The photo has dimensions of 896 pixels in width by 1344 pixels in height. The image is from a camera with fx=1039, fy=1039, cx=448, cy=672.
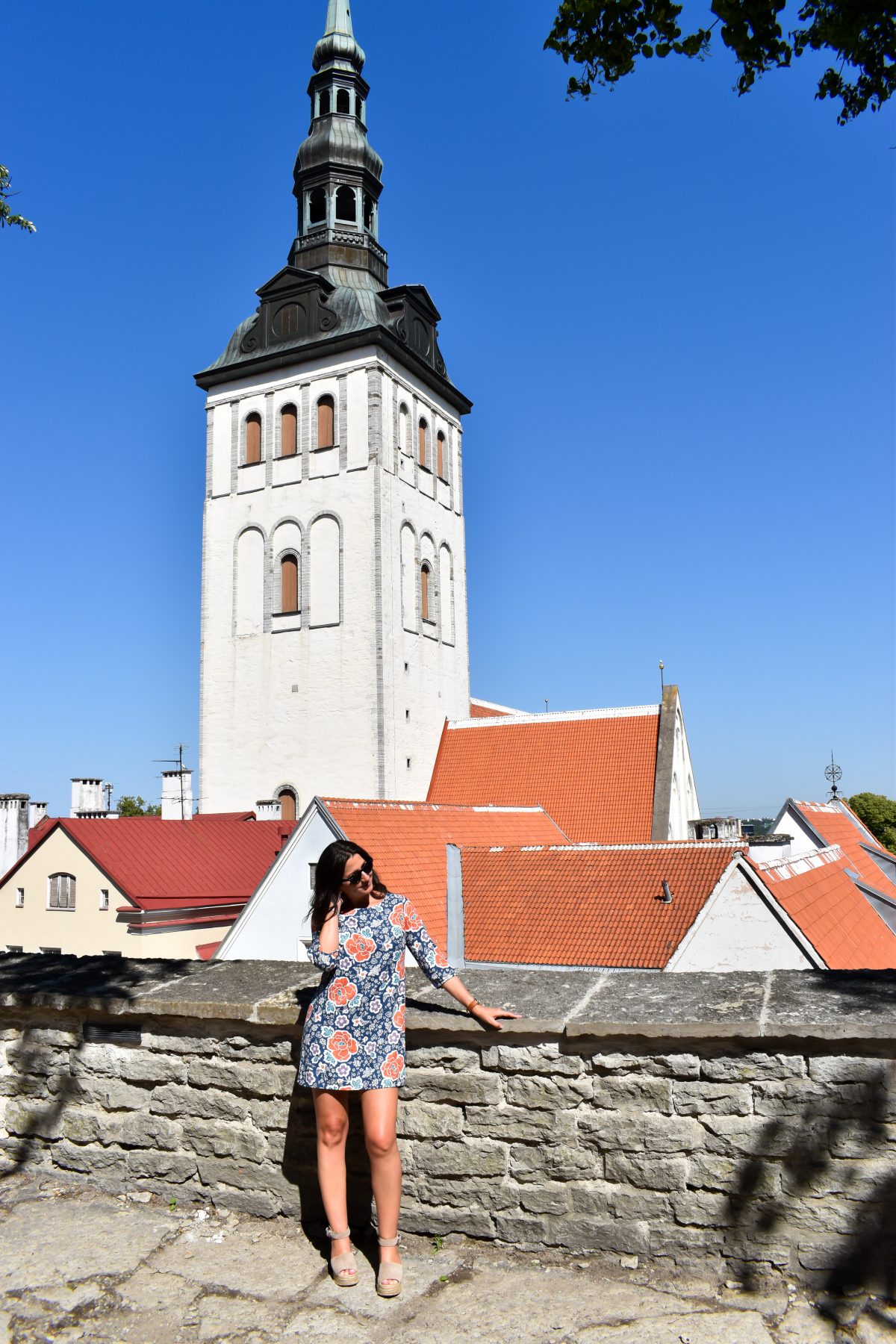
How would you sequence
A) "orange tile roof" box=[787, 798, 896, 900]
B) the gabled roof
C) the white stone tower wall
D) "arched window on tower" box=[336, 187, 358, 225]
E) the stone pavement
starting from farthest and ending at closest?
1. "arched window on tower" box=[336, 187, 358, 225]
2. the white stone tower wall
3. "orange tile roof" box=[787, 798, 896, 900]
4. the gabled roof
5. the stone pavement

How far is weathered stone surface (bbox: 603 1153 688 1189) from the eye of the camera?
10.9 feet

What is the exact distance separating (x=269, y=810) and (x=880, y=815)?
1477 inches

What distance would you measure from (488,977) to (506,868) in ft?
47.5

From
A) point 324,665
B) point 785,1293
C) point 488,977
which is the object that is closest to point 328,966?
point 488,977

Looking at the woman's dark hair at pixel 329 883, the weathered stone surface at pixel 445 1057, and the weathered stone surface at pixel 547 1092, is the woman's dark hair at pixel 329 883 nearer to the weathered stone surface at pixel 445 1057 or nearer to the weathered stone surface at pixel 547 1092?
the weathered stone surface at pixel 445 1057

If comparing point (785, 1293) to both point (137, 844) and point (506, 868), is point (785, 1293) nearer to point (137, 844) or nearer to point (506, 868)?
point (506, 868)

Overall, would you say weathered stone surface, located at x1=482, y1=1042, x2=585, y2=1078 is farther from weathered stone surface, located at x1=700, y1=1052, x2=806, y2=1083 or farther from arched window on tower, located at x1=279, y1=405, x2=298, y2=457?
arched window on tower, located at x1=279, y1=405, x2=298, y2=457

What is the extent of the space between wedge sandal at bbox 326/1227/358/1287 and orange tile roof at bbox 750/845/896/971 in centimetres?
1221

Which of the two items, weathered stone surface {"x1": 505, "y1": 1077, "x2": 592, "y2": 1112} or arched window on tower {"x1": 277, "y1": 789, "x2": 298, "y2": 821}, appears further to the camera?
arched window on tower {"x1": 277, "y1": 789, "x2": 298, "y2": 821}

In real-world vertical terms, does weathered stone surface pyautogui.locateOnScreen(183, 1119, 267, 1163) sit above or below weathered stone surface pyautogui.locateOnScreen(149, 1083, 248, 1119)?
below

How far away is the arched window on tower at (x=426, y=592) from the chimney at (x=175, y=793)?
340 inches

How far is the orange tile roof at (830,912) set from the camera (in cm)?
1502

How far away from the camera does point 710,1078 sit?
3.33 m

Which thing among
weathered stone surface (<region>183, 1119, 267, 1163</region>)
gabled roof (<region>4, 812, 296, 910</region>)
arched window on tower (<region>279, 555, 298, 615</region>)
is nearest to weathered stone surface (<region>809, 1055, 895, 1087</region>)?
weathered stone surface (<region>183, 1119, 267, 1163</region>)
